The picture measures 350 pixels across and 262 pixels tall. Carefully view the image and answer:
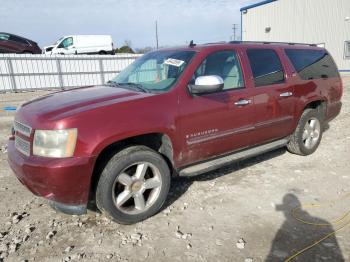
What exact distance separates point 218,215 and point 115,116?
1.60 metres

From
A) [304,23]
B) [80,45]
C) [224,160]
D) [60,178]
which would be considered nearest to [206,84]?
[224,160]

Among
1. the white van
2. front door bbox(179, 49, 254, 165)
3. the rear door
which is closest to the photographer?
front door bbox(179, 49, 254, 165)

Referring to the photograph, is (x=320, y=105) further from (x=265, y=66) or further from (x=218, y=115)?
(x=218, y=115)

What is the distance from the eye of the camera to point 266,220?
3.40 m

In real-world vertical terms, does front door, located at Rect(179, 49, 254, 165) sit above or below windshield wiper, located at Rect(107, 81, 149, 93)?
below

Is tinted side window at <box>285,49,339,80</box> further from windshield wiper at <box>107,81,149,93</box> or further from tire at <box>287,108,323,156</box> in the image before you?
windshield wiper at <box>107,81,149,93</box>

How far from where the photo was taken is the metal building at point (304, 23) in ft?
75.0

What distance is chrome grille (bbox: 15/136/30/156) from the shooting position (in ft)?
10.0

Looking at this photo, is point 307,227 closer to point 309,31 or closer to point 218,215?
point 218,215

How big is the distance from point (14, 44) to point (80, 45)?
4928mm

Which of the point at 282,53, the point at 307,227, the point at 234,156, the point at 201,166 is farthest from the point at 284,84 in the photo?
the point at 307,227

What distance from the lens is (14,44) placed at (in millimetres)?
19984

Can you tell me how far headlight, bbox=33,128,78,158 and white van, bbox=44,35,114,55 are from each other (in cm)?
2248

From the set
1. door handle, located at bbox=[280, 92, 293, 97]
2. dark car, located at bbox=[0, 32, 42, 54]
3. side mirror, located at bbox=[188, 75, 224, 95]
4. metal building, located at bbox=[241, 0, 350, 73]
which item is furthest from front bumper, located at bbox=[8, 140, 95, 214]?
metal building, located at bbox=[241, 0, 350, 73]
